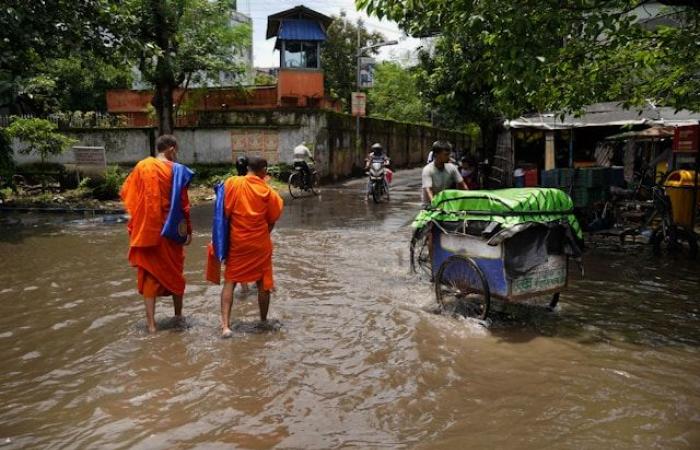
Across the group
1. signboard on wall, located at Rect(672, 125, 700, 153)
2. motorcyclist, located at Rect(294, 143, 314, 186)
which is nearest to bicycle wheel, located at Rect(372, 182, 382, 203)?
motorcyclist, located at Rect(294, 143, 314, 186)

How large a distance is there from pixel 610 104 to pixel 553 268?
1222 centimetres

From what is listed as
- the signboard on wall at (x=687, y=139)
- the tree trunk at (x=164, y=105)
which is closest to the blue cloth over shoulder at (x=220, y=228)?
the signboard on wall at (x=687, y=139)

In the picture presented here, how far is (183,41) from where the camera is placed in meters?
18.3

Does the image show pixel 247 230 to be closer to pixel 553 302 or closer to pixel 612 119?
pixel 553 302

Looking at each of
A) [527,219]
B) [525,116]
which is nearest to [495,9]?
[527,219]

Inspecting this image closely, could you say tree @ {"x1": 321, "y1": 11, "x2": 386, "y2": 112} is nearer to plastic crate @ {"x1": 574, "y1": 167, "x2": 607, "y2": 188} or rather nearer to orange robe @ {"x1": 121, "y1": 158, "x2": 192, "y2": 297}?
plastic crate @ {"x1": 574, "y1": 167, "x2": 607, "y2": 188}

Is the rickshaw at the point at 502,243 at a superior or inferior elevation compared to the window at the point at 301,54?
inferior

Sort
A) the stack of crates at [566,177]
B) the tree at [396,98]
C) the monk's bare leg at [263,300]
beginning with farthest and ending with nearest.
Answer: the tree at [396,98] < the stack of crates at [566,177] < the monk's bare leg at [263,300]

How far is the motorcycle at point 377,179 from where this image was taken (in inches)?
599

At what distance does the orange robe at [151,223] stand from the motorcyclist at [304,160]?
11.1 meters

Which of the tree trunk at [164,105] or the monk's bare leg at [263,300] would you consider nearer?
the monk's bare leg at [263,300]

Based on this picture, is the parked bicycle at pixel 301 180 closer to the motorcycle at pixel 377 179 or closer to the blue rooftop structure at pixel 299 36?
the motorcycle at pixel 377 179

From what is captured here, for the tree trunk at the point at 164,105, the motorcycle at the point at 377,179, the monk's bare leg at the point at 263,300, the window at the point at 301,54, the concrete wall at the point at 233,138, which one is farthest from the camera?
the window at the point at 301,54

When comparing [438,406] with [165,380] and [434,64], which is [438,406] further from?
[434,64]
